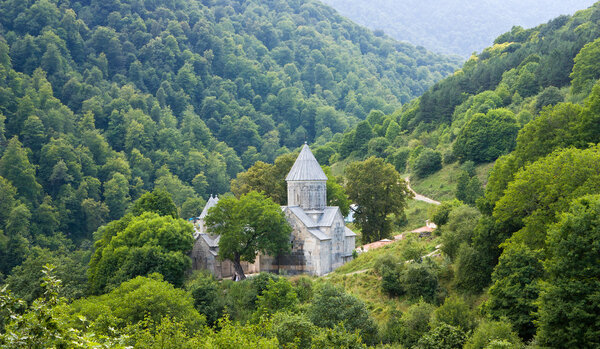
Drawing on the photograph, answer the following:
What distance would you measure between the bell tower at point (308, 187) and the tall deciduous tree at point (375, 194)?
4619 millimetres

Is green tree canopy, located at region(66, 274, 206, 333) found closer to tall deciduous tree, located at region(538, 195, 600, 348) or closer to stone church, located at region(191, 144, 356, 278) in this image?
stone church, located at region(191, 144, 356, 278)

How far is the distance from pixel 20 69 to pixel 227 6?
73.7 m

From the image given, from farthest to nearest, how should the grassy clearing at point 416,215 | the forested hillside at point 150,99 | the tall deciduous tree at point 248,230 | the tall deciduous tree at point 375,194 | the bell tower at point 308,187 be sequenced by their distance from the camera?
the forested hillside at point 150,99, the grassy clearing at point 416,215, the tall deciduous tree at point 375,194, the bell tower at point 308,187, the tall deciduous tree at point 248,230

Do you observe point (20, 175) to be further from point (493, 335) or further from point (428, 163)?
point (493, 335)

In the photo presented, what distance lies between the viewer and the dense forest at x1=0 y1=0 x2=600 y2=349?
1143 inches

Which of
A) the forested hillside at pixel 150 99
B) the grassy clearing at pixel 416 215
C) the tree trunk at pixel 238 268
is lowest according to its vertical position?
the tree trunk at pixel 238 268

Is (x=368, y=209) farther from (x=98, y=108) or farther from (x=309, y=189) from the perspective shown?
(x=98, y=108)

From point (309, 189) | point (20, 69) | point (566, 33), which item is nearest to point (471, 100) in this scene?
point (566, 33)

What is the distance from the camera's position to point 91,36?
491ft

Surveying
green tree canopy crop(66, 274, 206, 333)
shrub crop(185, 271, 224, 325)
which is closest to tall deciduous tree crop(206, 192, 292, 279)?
shrub crop(185, 271, 224, 325)

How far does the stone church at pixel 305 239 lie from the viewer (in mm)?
50156

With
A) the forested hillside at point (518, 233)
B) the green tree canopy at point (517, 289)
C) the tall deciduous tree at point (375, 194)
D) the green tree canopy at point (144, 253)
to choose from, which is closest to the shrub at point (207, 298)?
the green tree canopy at point (144, 253)

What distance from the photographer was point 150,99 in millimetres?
137375

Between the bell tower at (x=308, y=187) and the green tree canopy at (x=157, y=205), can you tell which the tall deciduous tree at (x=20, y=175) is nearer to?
the green tree canopy at (x=157, y=205)
